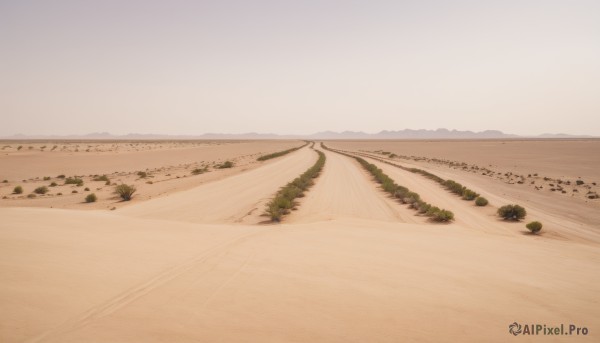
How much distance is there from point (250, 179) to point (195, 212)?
1137 centimetres

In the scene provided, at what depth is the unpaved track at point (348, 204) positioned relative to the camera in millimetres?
13260

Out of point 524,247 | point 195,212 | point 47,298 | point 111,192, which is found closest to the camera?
point 47,298

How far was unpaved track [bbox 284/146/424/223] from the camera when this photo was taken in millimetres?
13260

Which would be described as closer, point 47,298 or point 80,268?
point 47,298

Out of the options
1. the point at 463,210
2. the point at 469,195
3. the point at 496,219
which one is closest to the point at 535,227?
the point at 496,219

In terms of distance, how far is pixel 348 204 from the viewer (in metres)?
15.9

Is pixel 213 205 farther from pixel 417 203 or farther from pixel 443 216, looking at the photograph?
pixel 443 216

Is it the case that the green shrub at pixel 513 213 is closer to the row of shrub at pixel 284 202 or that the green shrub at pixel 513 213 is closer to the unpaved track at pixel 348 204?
the unpaved track at pixel 348 204

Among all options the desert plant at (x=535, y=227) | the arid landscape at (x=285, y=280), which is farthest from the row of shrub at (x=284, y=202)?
the desert plant at (x=535, y=227)

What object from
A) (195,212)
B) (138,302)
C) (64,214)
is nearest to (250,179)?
(195,212)

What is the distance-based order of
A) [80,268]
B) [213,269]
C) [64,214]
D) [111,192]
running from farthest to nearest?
[111,192], [64,214], [213,269], [80,268]

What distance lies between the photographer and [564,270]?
6.61m

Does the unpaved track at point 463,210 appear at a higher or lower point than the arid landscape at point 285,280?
lower

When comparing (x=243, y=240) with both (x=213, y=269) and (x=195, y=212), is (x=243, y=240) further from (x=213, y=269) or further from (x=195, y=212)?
(x=195, y=212)
